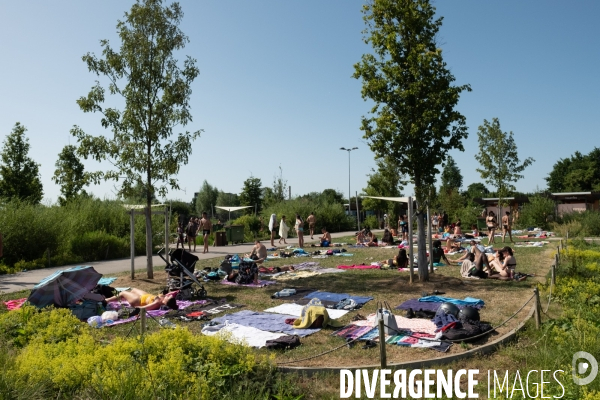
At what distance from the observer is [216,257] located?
19.1m

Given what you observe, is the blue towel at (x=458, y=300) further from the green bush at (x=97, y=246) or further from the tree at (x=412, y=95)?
the green bush at (x=97, y=246)

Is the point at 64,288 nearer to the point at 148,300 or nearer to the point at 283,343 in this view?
the point at 148,300

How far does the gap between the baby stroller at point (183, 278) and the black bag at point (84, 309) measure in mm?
1872

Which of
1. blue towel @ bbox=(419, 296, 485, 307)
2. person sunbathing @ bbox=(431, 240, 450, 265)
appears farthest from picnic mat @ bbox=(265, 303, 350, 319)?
person sunbathing @ bbox=(431, 240, 450, 265)

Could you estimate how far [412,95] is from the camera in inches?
458

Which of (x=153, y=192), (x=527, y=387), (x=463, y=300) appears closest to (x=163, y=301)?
(x=153, y=192)

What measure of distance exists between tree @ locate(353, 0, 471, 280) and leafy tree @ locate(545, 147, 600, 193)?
216 feet

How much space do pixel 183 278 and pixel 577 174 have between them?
7705cm

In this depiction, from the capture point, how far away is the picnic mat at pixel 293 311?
884 cm

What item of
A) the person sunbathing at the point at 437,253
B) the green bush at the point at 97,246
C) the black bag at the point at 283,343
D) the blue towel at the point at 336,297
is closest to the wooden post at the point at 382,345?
the black bag at the point at 283,343

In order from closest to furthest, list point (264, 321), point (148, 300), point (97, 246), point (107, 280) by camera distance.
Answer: point (264, 321)
point (148, 300)
point (107, 280)
point (97, 246)

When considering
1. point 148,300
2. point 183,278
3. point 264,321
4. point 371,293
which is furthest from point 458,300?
point 148,300

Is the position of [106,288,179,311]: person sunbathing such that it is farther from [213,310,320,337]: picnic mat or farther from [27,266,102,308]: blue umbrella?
[213,310,320,337]: picnic mat

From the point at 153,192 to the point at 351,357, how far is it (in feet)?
27.4
